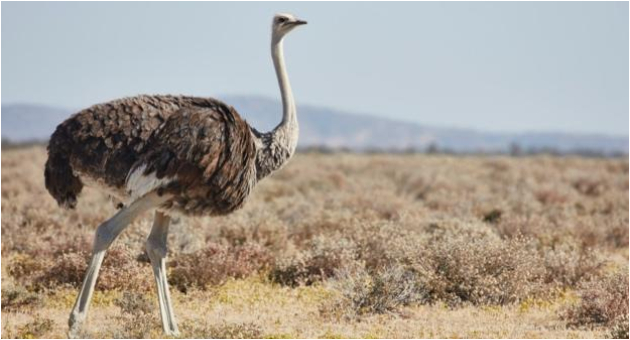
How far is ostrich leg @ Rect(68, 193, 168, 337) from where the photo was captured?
7070 mm

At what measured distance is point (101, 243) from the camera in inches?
282

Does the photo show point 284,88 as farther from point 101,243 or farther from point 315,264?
point 315,264

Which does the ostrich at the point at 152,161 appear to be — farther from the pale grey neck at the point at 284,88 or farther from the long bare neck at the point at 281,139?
A: the pale grey neck at the point at 284,88

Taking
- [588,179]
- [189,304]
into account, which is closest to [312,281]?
[189,304]

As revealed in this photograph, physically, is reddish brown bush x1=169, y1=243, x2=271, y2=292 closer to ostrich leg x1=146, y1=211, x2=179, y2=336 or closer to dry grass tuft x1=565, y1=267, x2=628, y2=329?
ostrich leg x1=146, y1=211, x2=179, y2=336

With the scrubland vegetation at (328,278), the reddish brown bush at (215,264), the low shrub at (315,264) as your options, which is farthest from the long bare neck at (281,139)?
the low shrub at (315,264)

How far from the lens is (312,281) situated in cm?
1020

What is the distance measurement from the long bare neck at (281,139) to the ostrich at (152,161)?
0.26m

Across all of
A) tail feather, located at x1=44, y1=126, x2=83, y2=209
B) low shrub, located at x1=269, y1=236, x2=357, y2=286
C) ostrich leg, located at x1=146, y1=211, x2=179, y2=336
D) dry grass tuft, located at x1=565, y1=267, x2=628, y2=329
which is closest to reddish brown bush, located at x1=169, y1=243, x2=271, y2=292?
low shrub, located at x1=269, y1=236, x2=357, y2=286

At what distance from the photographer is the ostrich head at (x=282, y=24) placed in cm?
820

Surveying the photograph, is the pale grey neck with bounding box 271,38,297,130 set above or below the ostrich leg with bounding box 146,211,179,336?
above

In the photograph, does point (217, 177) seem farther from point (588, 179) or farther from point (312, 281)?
point (588, 179)

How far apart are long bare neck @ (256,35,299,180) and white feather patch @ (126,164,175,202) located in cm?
91

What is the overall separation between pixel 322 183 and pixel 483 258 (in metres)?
14.9
